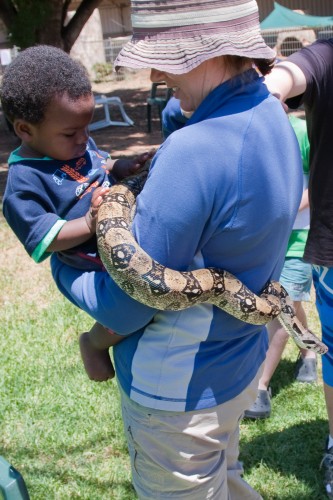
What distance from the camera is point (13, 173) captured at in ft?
7.85

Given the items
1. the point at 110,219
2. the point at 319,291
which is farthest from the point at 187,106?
the point at 319,291

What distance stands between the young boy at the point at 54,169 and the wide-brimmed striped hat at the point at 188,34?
1.62ft

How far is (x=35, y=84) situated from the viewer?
2363mm

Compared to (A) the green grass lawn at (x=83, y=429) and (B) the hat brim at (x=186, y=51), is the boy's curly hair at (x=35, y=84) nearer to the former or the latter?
(B) the hat brim at (x=186, y=51)

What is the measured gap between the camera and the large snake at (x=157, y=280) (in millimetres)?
2033

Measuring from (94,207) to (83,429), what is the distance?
2.24m

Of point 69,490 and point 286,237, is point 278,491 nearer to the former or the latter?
point 69,490

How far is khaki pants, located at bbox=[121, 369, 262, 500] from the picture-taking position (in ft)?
7.42

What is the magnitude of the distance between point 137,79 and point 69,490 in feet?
68.6

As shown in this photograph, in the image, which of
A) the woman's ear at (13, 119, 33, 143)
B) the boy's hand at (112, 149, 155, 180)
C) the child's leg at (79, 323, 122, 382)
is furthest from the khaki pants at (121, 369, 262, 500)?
the woman's ear at (13, 119, 33, 143)

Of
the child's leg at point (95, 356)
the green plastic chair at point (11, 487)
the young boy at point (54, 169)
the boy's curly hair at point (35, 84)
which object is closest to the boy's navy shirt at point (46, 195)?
the young boy at point (54, 169)

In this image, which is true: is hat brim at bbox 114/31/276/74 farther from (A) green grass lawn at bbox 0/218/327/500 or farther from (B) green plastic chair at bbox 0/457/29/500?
(A) green grass lawn at bbox 0/218/327/500

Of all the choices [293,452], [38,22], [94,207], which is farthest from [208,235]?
[38,22]

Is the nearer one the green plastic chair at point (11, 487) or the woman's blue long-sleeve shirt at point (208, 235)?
the woman's blue long-sleeve shirt at point (208, 235)
